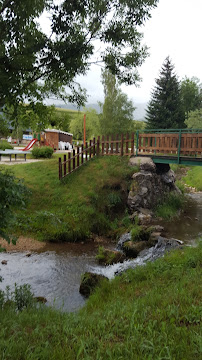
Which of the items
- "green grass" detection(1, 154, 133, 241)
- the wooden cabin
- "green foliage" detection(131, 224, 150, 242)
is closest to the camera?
"green foliage" detection(131, 224, 150, 242)

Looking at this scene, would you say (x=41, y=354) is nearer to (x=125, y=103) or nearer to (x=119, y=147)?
(x=119, y=147)

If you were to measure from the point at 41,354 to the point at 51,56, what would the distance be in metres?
4.87

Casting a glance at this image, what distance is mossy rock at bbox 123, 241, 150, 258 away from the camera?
9180 mm

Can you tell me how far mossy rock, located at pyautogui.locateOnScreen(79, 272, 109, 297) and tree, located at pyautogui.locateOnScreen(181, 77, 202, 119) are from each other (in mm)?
51581

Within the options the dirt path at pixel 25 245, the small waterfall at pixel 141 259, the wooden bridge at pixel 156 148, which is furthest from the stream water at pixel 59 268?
the wooden bridge at pixel 156 148

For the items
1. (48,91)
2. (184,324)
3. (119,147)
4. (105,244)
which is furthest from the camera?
(119,147)

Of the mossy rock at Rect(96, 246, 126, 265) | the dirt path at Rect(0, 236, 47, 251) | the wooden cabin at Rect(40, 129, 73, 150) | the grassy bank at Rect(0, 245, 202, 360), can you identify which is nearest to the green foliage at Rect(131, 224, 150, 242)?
the mossy rock at Rect(96, 246, 126, 265)

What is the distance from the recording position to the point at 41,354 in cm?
305

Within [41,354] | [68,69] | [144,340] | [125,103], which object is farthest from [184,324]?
[125,103]

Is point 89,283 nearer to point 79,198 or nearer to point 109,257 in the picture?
point 109,257

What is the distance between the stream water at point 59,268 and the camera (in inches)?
263

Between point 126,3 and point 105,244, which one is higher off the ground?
point 126,3

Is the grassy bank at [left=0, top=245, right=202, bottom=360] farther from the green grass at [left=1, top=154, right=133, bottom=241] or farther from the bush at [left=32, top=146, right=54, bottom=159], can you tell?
the bush at [left=32, top=146, right=54, bottom=159]

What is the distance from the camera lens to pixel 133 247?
9.30 meters
